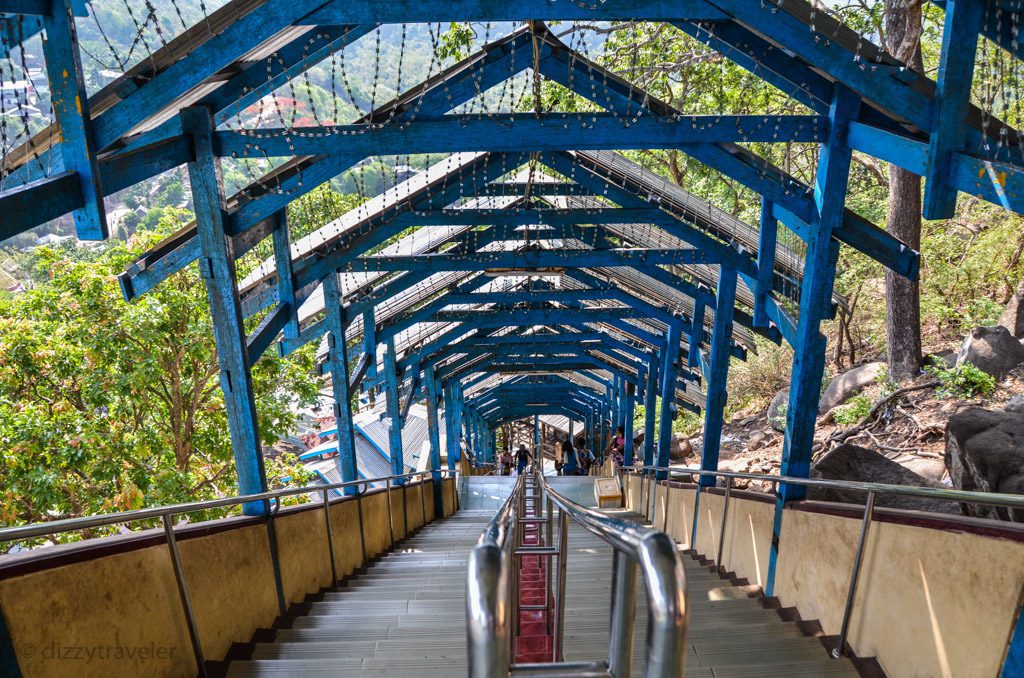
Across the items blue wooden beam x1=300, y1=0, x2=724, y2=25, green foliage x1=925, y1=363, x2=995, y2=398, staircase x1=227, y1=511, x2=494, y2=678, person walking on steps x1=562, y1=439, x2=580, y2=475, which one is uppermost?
blue wooden beam x1=300, y1=0, x2=724, y2=25

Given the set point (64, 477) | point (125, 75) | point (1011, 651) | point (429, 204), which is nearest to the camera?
point (1011, 651)

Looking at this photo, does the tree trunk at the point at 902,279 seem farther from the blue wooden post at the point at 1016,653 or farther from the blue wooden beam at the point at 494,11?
the blue wooden post at the point at 1016,653

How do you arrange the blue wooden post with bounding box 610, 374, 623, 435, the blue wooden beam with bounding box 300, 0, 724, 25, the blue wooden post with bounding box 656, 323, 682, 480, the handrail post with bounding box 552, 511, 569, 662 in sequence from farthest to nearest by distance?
the blue wooden post with bounding box 610, 374, 623, 435 < the blue wooden post with bounding box 656, 323, 682, 480 < the blue wooden beam with bounding box 300, 0, 724, 25 < the handrail post with bounding box 552, 511, 569, 662

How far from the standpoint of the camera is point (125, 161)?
151 inches

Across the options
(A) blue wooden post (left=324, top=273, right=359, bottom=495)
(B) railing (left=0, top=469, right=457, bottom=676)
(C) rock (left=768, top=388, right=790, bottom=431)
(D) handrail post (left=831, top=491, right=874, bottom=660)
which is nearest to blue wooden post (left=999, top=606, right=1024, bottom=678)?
(D) handrail post (left=831, top=491, right=874, bottom=660)

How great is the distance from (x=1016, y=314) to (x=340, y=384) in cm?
1036

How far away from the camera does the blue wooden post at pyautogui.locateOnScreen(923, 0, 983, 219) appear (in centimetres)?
337

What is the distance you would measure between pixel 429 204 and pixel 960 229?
12315 mm

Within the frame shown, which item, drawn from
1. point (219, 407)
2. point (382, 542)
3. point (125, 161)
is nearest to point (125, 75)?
point (125, 161)

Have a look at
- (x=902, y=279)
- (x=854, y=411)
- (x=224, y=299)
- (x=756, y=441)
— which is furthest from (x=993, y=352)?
(x=224, y=299)

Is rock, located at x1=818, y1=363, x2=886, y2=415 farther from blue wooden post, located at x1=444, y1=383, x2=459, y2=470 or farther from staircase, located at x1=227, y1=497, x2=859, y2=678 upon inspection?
staircase, located at x1=227, y1=497, x2=859, y2=678

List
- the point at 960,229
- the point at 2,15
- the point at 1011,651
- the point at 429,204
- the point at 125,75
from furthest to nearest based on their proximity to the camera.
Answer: the point at 960,229 → the point at 429,204 → the point at 125,75 → the point at 2,15 → the point at 1011,651

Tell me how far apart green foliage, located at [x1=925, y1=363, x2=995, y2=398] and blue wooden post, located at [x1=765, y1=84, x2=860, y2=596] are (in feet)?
18.7

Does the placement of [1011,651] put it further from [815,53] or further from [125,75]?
[125,75]
